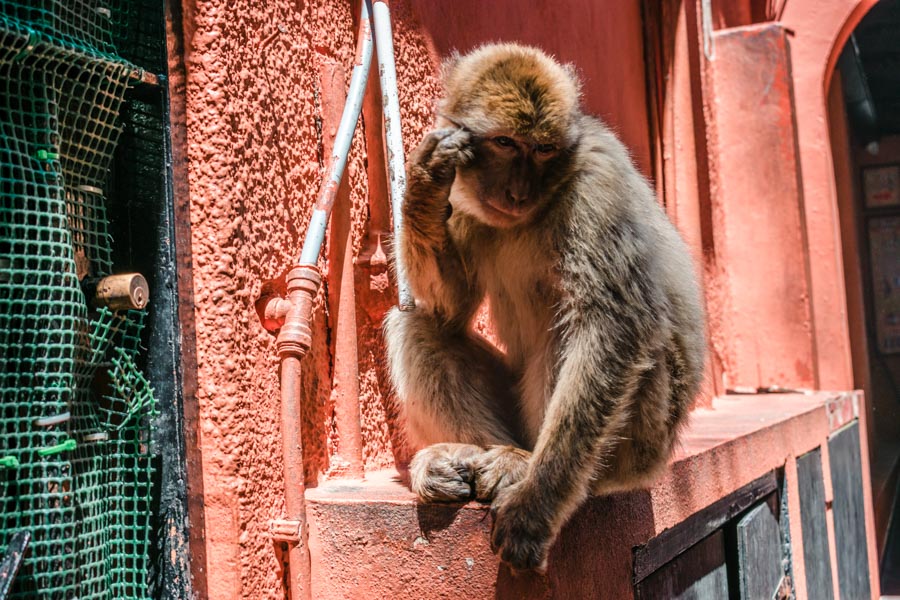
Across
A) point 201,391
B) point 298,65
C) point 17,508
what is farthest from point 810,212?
point 17,508

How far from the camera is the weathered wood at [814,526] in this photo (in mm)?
5328

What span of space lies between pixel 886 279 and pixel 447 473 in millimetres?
12964

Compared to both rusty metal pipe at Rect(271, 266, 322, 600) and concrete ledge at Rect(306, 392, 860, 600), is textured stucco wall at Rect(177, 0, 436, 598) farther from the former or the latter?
concrete ledge at Rect(306, 392, 860, 600)

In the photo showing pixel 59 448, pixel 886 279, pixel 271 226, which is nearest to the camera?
pixel 59 448

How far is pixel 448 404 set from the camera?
2684 mm

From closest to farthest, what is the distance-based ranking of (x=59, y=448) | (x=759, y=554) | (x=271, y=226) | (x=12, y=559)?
(x=12, y=559), (x=59, y=448), (x=271, y=226), (x=759, y=554)

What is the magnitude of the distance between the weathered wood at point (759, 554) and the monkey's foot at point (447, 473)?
2096 millimetres

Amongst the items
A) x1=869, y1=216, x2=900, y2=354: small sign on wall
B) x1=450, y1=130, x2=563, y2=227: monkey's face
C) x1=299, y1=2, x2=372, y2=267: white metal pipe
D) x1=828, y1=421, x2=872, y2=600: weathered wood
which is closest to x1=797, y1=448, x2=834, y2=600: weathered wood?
x1=828, y1=421, x2=872, y2=600: weathered wood

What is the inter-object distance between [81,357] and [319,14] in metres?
1.45

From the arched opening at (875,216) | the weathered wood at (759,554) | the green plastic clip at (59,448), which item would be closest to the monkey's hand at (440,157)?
the green plastic clip at (59,448)

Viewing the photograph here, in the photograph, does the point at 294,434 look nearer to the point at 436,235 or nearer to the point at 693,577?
the point at 436,235

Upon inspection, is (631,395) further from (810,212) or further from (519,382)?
(810,212)

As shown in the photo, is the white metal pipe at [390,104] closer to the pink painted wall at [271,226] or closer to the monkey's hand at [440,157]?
the pink painted wall at [271,226]

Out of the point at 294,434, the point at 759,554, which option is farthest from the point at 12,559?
the point at 759,554
